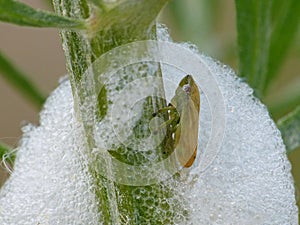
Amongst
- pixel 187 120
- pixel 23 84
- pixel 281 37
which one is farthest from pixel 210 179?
pixel 23 84

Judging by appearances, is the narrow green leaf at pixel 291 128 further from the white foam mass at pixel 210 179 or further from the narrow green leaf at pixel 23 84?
the narrow green leaf at pixel 23 84

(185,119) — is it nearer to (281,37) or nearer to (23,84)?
(281,37)

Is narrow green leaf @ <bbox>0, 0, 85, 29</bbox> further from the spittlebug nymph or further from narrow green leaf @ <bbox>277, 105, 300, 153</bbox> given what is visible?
narrow green leaf @ <bbox>277, 105, 300, 153</bbox>

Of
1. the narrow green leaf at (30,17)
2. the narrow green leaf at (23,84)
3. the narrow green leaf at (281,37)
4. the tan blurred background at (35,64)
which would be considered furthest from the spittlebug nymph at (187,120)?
the tan blurred background at (35,64)

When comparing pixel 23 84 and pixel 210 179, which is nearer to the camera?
pixel 210 179

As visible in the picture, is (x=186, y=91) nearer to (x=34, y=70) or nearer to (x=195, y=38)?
(x=195, y=38)

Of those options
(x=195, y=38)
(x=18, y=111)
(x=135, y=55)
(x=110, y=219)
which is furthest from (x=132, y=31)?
(x=18, y=111)
